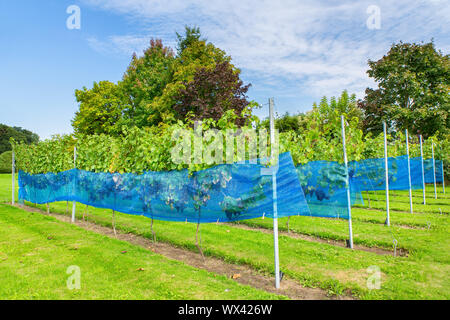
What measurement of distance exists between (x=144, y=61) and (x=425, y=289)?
2866 centimetres

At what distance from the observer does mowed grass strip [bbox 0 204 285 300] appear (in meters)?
3.75

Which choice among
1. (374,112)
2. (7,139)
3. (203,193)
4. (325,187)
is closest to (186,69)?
(374,112)

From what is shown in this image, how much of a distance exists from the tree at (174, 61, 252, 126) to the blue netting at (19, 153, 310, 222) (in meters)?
11.9

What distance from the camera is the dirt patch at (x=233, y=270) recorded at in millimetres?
3781

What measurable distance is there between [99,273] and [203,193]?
2063 mm

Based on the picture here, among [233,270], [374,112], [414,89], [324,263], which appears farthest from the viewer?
[374,112]

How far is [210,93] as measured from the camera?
792 inches

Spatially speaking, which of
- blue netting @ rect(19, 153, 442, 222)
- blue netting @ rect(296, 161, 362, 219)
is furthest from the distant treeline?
blue netting @ rect(296, 161, 362, 219)

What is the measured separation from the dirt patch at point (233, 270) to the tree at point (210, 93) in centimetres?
1289
